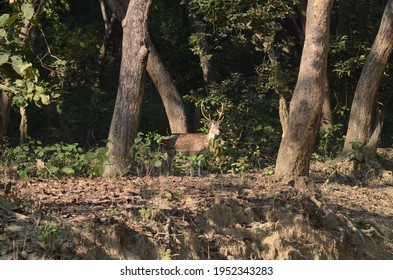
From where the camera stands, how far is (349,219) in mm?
12891

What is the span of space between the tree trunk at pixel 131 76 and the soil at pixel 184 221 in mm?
1195

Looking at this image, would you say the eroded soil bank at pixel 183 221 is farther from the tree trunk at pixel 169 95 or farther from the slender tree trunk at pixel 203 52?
the slender tree trunk at pixel 203 52

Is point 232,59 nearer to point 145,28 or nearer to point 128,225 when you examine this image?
point 145,28

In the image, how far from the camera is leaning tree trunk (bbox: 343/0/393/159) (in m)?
18.1

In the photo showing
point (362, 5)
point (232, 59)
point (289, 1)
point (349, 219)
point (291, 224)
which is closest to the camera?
point (291, 224)

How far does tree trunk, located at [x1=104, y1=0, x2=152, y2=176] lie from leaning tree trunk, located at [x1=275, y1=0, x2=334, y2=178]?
2.61m

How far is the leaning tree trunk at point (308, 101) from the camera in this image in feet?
45.3

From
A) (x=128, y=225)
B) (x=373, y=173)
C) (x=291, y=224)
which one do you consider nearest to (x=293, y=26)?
(x=373, y=173)

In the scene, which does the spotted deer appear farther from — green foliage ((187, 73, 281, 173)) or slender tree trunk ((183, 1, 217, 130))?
slender tree trunk ((183, 1, 217, 130))

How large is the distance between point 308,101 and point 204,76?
8.71 metres

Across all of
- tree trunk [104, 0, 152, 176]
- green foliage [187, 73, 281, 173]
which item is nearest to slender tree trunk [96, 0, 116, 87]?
green foliage [187, 73, 281, 173]

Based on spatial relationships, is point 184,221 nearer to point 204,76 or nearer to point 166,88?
point 166,88

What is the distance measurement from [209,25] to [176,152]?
5.77m

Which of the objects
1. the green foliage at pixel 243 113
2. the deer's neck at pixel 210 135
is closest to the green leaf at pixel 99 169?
the deer's neck at pixel 210 135
